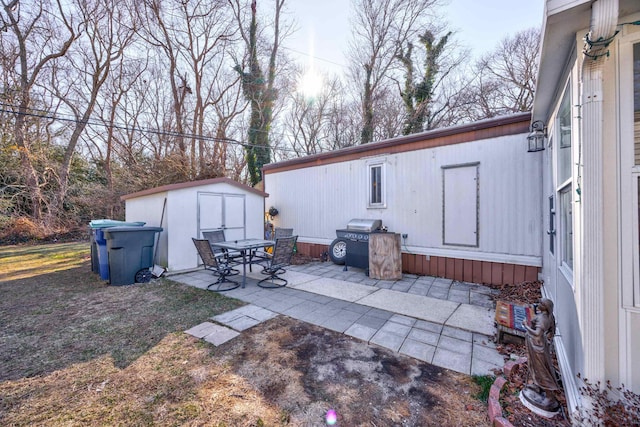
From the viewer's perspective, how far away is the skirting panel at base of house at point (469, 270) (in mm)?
4641

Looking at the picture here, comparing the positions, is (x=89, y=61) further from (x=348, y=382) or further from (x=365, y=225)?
(x=348, y=382)

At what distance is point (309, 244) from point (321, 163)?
249cm

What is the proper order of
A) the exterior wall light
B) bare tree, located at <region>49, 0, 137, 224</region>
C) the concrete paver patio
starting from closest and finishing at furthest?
the concrete paver patio, the exterior wall light, bare tree, located at <region>49, 0, 137, 224</region>

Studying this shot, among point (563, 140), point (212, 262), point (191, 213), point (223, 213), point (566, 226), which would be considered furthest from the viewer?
point (223, 213)

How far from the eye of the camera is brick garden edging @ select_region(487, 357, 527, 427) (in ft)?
5.46

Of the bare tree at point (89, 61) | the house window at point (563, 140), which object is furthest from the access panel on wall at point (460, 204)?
the bare tree at point (89, 61)

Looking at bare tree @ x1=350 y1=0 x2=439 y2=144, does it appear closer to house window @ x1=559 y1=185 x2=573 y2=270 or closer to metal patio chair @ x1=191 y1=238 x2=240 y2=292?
metal patio chair @ x1=191 y1=238 x2=240 y2=292

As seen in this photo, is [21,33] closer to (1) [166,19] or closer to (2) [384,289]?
(1) [166,19]

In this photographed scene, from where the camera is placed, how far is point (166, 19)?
458 inches

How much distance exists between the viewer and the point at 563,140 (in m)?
2.47

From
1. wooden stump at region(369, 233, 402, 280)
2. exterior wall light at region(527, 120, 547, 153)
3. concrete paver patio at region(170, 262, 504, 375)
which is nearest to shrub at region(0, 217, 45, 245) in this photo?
concrete paver patio at region(170, 262, 504, 375)

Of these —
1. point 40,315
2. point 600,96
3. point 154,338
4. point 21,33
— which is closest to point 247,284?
point 154,338

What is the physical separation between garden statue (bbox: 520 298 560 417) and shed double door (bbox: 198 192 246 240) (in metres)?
6.34

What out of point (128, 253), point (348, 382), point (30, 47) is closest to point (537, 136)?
point (348, 382)
